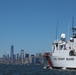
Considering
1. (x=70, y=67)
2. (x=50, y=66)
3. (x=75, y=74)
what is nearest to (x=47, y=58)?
(x=50, y=66)

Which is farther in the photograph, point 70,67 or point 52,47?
point 52,47

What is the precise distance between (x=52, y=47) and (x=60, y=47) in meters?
3.08

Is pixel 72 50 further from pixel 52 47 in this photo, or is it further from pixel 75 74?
pixel 75 74

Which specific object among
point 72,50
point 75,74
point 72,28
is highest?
point 72,28

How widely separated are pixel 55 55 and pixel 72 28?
8361 millimetres

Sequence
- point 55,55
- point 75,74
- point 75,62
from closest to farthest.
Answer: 1. point 75,74
2. point 75,62
3. point 55,55

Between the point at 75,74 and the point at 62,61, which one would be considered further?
the point at 62,61

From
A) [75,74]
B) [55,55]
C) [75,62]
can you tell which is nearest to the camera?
[75,74]

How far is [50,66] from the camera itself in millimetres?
94500

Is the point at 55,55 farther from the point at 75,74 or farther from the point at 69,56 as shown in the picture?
the point at 75,74

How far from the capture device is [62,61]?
9106cm

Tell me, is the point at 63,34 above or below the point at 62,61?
above

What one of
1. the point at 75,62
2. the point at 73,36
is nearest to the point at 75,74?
the point at 75,62

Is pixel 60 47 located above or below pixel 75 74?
above
